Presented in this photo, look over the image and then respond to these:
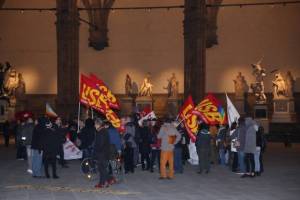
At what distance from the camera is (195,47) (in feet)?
87.5

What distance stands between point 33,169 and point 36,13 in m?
25.2

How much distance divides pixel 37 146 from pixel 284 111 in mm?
22094

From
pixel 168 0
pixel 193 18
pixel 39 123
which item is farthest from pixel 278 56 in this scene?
pixel 39 123

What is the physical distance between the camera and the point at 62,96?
27.5 metres

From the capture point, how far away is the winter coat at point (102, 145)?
1293 centimetres

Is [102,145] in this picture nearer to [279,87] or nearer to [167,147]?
[167,147]

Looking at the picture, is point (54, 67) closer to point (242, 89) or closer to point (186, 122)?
point (242, 89)

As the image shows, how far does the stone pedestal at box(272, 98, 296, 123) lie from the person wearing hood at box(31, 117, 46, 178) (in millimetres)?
21105

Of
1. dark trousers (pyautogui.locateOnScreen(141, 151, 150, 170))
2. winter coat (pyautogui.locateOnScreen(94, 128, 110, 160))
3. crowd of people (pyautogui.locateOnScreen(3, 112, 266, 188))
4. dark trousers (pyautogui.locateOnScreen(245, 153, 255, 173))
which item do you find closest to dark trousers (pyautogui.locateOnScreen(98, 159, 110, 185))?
crowd of people (pyautogui.locateOnScreen(3, 112, 266, 188))

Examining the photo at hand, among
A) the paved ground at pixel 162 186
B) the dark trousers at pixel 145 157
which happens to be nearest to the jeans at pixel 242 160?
the paved ground at pixel 162 186

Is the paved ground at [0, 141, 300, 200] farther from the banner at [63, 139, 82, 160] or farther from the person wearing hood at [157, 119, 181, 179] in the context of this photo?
the banner at [63, 139, 82, 160]

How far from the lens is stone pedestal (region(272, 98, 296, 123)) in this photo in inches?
1326

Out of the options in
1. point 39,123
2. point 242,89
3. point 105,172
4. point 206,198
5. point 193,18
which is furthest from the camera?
point 242,89

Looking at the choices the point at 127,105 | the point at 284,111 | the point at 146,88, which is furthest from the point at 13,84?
the point at 284,111
